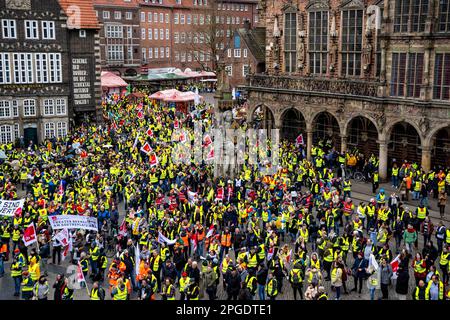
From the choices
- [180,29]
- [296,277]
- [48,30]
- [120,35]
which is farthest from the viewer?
[180,29]

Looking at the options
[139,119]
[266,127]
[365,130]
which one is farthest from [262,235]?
[139,119]

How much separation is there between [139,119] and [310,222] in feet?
101

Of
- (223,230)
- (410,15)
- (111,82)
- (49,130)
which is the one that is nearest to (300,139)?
(410,15)

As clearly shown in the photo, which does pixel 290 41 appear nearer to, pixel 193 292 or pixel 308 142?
pixel 308 142

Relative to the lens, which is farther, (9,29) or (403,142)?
(9,29)

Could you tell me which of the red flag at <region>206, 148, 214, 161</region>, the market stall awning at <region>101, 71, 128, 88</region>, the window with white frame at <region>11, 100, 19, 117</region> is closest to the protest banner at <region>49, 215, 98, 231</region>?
the red flag at <region>206, 148, 214, 161</region>

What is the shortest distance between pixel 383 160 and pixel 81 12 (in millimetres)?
32117

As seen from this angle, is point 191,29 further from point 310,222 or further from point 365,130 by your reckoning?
point 310,222

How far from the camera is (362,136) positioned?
39.7 meters

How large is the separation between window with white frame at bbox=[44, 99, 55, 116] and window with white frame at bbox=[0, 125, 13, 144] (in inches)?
137

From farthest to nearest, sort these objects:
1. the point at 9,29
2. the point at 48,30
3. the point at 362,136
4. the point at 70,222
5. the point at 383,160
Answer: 1. the point at 48,30
2. the point at 9,29
3. the point at 362,136
4. the point at 383,160
5. the point at 70,222

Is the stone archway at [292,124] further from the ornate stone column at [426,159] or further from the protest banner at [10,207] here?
the protest banner at [10,207]

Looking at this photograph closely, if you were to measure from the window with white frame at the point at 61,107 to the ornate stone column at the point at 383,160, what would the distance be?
96.4ft

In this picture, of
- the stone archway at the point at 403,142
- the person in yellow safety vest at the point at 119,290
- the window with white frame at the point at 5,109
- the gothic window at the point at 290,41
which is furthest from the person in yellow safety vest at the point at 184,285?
the window with white frame at the point at 5,109
